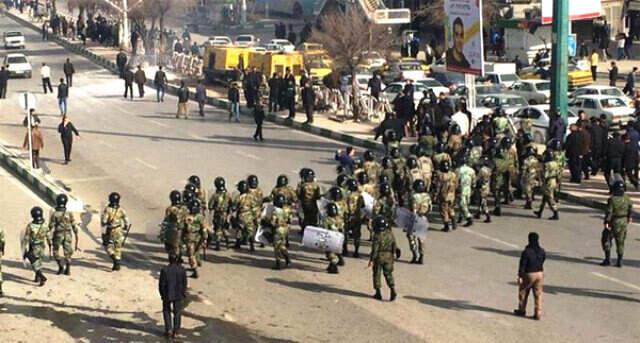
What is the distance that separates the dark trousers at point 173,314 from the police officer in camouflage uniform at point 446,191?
6918 millimetres

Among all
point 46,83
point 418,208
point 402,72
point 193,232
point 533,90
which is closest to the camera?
point 193,232

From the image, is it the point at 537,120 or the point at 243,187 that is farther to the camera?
the point at 537,120

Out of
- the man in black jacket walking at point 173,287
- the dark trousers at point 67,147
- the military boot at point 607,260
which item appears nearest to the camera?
the man in black jacket walking at point 173,287

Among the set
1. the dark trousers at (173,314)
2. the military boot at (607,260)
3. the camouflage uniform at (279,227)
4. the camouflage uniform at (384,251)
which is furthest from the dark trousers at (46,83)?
the dark trousers at (173,314)

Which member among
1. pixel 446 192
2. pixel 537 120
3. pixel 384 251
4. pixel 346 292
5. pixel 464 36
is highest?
pixel 464 36

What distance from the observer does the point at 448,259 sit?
19234mm

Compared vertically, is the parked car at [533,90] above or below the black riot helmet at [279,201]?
above

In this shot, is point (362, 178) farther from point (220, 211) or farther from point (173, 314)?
point (173, 314)

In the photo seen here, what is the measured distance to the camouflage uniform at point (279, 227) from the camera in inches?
725

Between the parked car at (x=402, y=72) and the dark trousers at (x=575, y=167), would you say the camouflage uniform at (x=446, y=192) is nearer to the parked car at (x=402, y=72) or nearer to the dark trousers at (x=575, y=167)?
the dark trousers at (x=575, y=167)

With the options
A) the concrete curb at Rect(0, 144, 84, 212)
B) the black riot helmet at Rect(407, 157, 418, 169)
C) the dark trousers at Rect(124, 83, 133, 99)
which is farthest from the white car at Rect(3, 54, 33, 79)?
the black riot helmet at Rect(407, 157, 418, 169)

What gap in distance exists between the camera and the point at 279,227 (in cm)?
1844

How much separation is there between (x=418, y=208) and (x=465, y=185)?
2.55m

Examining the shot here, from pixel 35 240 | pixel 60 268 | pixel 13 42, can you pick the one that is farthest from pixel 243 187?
pixel 13 42
